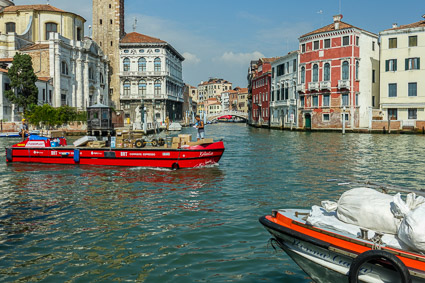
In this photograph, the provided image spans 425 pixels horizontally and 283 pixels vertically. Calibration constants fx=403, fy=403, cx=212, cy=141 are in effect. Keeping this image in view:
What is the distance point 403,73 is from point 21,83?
39.7 meters

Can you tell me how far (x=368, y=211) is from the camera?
15.9 ft

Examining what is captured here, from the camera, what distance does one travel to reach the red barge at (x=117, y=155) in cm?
1609

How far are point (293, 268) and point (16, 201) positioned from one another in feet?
26.1

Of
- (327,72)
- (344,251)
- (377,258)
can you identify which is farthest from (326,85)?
(377,258)

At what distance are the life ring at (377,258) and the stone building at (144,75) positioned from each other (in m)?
63.1

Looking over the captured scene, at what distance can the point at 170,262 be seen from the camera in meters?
6.60

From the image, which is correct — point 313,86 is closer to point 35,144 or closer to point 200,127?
point 200,127

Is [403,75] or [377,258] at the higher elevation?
[403,75]

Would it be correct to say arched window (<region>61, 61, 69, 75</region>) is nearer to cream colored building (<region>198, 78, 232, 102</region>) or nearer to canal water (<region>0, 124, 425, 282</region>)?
canal water (<region>0, 124, 425, 282</region>)

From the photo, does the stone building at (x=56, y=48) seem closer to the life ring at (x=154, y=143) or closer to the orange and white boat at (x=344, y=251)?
the life ring at (x=154, y=143)

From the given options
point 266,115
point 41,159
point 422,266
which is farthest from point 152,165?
point 266,115

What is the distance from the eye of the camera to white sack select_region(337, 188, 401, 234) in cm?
471

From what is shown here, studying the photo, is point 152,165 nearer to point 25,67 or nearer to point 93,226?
point 93,226

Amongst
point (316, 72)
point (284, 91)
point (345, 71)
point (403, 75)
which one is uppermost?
point (316, 72)
